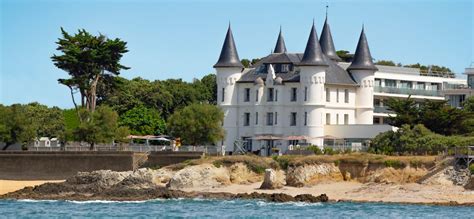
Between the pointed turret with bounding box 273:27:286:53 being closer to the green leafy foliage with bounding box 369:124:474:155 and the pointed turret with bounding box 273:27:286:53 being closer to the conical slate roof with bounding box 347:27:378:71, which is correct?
the conical slate roof with bounding box 347:27:378:71

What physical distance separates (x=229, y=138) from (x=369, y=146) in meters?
15.0

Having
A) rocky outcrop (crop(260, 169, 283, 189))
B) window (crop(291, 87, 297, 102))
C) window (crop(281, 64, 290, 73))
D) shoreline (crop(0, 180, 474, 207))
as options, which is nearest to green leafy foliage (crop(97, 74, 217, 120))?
window (crop(281, 64, 290, 73))

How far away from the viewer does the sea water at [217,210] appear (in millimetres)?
63438

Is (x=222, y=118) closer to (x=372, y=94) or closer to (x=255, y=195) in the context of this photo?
(x=372, y=94)

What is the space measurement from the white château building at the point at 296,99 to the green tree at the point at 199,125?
3.90 meters

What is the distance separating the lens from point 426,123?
87.4m

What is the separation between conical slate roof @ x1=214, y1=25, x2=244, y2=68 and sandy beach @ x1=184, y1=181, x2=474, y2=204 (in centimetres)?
1886

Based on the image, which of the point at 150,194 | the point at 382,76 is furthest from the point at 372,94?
the point at 150,194

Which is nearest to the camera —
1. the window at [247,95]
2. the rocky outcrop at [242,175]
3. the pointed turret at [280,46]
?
the rocky outcrop at [242,175]

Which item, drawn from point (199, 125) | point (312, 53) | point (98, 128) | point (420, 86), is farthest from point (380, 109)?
point (98, 128)

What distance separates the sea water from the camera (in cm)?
6344

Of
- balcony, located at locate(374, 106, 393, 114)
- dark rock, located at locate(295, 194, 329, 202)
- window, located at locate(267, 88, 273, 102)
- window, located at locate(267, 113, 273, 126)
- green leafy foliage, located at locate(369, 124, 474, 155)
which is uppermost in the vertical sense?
window, located at locate(267, 88, 273, 102)

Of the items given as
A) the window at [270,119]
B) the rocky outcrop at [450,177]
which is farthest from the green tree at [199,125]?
the rocky outcrop at [450,177]

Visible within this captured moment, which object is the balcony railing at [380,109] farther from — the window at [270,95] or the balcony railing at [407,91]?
the window at [270,95]
